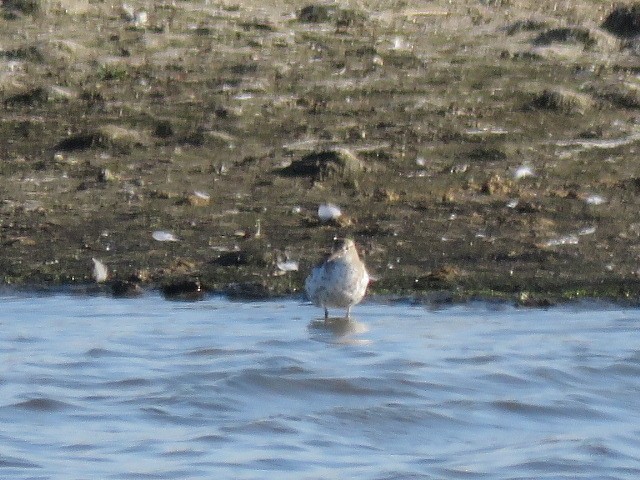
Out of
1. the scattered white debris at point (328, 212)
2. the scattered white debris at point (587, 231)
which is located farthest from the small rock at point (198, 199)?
the scattered white debris at point (587, 231)

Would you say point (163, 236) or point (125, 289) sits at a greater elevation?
point (163, 236)

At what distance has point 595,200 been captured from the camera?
11.8 meters

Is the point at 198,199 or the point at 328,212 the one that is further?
the point at 198,199

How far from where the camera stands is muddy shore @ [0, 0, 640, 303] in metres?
11.0

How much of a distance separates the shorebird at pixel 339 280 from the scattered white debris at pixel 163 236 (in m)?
1.01

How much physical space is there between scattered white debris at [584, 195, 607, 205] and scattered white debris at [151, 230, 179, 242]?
2.61m

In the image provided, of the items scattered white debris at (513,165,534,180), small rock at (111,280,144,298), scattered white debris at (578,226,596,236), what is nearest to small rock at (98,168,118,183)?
small rock at (111,280,144,298)

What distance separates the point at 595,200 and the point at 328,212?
1.70 meters

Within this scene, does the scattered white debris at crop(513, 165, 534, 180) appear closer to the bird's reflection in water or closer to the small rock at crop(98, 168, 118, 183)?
the bird's reflection in water

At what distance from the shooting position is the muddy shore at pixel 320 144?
1105 centimetres

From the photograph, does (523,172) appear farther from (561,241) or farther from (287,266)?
(287,266)

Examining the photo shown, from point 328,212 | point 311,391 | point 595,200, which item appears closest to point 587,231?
point 595,200

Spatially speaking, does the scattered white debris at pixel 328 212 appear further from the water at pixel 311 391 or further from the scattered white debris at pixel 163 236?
the scattered white debris at pixel 163 236

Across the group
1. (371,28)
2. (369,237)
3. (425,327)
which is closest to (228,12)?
(371,28)
